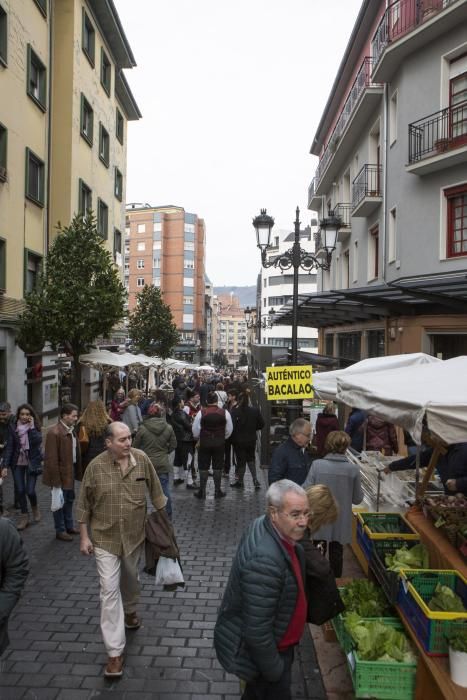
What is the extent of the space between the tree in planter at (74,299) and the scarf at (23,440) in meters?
6.13

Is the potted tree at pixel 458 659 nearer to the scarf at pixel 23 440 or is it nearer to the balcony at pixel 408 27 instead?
the scarf at pixel 23 440

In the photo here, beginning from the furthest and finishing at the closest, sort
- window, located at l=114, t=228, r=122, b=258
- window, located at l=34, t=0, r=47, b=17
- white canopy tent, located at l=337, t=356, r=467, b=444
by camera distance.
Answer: window, located at l=114, t=228, r=122, b=258 < window, located at l=34, t=0, r=47, b=17 < white canopy tent, located at l=337, t=356, r=467, b=444

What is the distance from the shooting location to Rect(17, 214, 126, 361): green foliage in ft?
47.6

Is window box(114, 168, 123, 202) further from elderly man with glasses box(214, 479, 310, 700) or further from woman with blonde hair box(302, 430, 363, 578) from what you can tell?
elderly man with glasses box(214, 479, 310, 700)

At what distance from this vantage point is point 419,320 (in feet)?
47.1

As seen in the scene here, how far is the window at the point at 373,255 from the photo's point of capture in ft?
67.4

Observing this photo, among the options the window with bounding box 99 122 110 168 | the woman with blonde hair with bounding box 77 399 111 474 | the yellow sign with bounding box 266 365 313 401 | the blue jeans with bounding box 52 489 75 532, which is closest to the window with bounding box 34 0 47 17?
the window with bounding box 99 122 110 168

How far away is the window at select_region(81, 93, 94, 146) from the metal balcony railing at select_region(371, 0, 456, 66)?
417 inches

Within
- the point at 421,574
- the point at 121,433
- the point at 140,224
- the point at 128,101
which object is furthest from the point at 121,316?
the point at 140,224

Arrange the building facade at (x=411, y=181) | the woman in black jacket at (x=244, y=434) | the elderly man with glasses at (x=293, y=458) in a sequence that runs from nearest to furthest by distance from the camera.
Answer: the elderly man with glasses at (x=293, y=458) < the woman in black jacket at (x=244, y=434) < the building facade at (x=411, y=181)

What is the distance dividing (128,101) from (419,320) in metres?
21.8

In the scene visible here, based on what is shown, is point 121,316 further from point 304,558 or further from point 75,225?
point 304,558

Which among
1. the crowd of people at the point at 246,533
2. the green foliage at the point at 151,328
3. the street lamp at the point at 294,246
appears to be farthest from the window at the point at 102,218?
the crowd of people at the point at 246,533

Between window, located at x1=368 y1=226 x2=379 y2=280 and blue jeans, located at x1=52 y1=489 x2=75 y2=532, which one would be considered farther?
window, located at x1=368 y1=226 x2=379 y2=280
